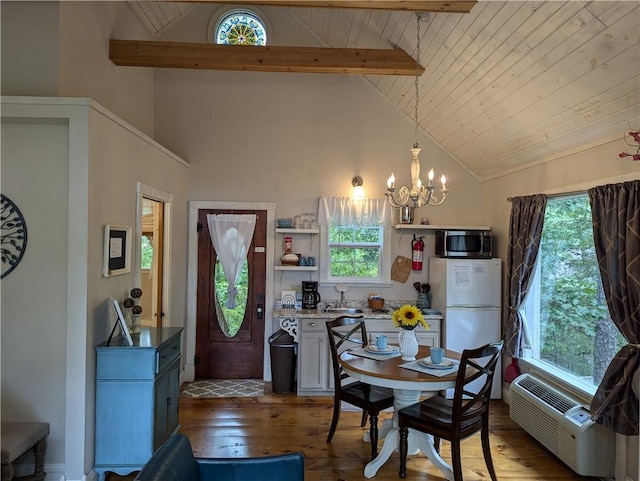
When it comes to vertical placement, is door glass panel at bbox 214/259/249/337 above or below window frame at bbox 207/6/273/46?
below

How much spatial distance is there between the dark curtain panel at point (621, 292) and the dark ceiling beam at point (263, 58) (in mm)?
1962

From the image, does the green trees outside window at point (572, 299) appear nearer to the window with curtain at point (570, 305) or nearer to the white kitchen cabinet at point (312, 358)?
the window with curtain at point (570, 305)

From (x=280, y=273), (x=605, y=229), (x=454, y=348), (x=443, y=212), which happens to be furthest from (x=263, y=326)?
(x=605, y=229)

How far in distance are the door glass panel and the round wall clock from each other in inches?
91.0

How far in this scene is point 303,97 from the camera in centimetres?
508

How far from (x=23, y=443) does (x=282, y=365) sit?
96.9 inches

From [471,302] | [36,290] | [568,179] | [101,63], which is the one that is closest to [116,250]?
[36,290]

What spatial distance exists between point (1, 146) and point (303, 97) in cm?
311

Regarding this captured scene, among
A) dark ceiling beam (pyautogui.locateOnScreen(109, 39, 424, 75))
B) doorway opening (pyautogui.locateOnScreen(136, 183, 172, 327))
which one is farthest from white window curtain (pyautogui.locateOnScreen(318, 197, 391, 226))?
doorway opening (pyautogui.locateOnScreen(136, 183, 172, 327))

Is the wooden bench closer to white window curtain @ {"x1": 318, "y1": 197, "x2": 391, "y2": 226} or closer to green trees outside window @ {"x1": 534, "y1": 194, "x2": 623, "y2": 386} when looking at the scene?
white window curtain @ {"x1": 318, "y1": 197, "x2": 391, "y2": 226}

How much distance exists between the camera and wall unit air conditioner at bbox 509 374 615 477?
2.89 metres

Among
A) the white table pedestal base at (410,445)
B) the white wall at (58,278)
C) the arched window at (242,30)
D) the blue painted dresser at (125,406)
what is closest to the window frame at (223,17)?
the arched window at (242,30)

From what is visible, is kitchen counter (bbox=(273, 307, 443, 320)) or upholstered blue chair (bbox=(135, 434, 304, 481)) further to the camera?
kitchen counter (bbox=(273, 307, 443, 320))

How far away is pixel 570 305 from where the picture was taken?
3.66 meters
